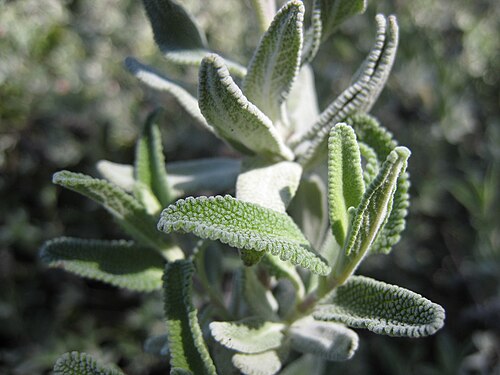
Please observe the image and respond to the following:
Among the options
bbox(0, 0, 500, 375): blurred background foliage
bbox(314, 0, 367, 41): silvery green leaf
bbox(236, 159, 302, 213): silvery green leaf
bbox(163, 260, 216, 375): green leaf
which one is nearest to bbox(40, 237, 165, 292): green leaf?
bbox(163, 260, 216, 375): green leaf

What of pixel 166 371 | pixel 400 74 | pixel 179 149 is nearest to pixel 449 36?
pixel 400 74

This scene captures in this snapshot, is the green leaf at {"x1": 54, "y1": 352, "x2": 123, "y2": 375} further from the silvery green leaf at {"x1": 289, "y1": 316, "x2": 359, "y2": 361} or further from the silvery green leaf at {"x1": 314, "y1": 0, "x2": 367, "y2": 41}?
the silvery green leaf at {"x1": 314, "y1": 0, "x2": 367, "y2": 41}

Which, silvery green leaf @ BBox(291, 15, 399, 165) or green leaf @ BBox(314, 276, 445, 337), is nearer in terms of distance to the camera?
green leaf @ BBox(314, 276, 445, 337)

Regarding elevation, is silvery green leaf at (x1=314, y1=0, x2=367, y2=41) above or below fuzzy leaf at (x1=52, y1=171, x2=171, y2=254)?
above

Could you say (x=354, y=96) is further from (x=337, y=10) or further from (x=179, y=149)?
(x=179, y=149)

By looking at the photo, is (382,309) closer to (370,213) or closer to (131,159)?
(370,213)

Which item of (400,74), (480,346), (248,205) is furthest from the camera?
(400,74)
